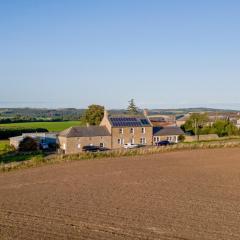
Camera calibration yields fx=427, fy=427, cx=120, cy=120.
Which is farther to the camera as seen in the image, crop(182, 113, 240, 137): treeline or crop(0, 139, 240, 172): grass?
crop(182, 113, 240, 137): treeline

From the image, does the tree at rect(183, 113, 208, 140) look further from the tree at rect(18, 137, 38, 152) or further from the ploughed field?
the ploughed field

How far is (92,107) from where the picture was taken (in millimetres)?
87812

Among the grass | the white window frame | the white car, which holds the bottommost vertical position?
the white car

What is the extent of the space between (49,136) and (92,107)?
42.9 feet

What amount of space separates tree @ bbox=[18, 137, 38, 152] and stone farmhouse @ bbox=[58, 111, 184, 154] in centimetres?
442

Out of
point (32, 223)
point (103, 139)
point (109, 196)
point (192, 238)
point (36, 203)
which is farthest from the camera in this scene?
point (103, 139)

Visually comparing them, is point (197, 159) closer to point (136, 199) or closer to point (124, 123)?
point (136, 199)

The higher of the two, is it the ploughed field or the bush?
the ploughed field

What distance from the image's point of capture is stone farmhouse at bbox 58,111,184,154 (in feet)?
221

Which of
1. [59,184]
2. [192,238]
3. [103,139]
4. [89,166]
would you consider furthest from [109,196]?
[103,139]

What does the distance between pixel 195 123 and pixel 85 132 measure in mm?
28201

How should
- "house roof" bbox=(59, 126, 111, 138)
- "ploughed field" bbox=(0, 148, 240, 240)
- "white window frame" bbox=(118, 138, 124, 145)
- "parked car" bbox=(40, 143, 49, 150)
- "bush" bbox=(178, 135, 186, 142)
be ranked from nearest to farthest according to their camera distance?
1. "ploughed field" bbox=(0, 148, 240, 240)
2. "house roof" bbox=(59, 126, 111, 138)
3. "white window frame" bbox=(118, 138, 124, 145)
4. "parked car" bbox=(40, 143, 49, 150)
5. "bush" bbox=(178, 135, 186, 142)

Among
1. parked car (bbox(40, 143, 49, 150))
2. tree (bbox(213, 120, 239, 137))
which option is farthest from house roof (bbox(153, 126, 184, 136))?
parked car (bbox(40, 143, 49, 150))

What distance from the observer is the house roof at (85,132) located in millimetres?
67287
